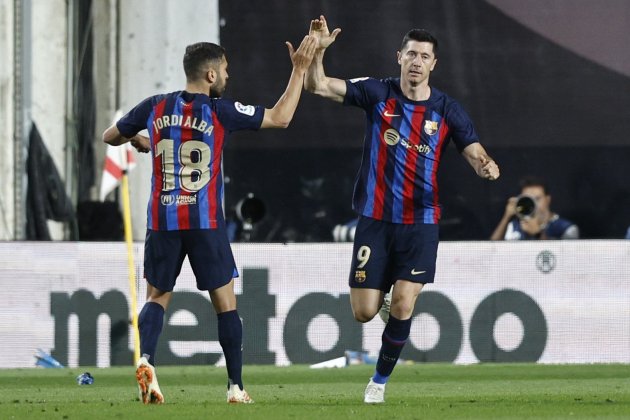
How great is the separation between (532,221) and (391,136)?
23.0 feet

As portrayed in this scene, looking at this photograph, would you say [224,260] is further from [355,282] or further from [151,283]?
[355,282]

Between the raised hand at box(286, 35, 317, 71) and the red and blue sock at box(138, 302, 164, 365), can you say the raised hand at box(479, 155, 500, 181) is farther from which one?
the red and blue sock at box(138, 302, 164, 365)

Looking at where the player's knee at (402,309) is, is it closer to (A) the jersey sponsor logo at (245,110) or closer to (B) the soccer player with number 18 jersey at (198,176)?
(B) the soccer player with number 18 jersey at (198,176)

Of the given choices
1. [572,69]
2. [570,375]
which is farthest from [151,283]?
[572,69]

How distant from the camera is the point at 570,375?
12.8 meters

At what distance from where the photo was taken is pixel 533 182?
16547mm

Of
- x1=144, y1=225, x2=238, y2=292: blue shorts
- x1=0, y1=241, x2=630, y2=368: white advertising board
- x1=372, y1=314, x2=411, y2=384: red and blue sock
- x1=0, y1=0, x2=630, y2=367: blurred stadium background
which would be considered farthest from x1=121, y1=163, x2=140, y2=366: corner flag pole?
x1=144, y1=225, x2=238, y2=292: blue shorts

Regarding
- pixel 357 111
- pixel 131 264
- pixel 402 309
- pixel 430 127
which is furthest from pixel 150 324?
pixel 357 111

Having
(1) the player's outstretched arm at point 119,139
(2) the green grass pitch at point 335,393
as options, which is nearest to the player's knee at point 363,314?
(2) the green grass pitch at point 335,393

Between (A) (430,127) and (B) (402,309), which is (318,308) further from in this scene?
(A) (430,127)

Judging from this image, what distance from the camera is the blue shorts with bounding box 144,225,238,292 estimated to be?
868 cm

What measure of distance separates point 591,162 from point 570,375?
179 inches

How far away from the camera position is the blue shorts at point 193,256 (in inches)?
342

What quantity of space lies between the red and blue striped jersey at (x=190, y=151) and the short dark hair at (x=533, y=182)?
8218mm
